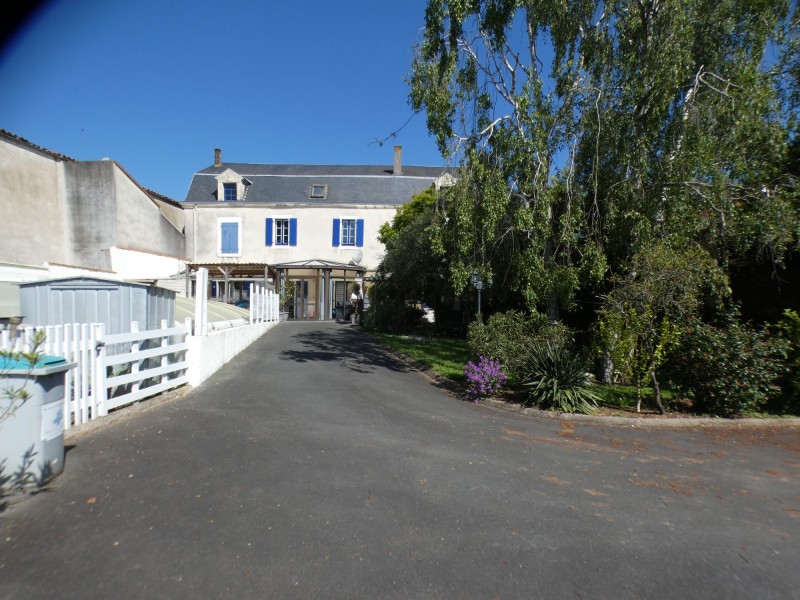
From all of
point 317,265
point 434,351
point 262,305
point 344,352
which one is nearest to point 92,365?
point 344,352

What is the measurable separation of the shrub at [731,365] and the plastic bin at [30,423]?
28.6 ft

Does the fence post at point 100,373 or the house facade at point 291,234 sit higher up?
the house facade at point 291,234

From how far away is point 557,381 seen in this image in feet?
29.1

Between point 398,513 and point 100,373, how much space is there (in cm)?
468

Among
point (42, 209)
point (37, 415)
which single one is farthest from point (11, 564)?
point (42, 209)

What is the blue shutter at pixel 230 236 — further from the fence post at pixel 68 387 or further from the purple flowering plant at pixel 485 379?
the fence post at pixel 68 387

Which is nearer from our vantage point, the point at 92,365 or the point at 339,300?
the point at 92,365

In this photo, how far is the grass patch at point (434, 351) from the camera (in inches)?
496

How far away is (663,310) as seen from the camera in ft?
29.1

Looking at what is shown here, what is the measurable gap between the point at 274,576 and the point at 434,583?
3.23ft

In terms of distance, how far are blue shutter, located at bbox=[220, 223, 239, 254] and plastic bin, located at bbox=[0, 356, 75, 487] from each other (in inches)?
1098

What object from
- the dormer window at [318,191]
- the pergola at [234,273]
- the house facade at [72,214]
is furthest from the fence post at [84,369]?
the dormer window at [318,191]

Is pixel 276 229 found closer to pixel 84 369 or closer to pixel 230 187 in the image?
pixel 230 187

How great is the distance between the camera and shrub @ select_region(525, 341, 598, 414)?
8.73 meters
